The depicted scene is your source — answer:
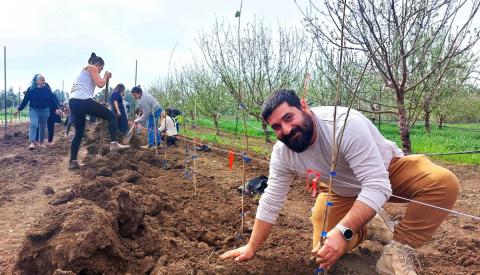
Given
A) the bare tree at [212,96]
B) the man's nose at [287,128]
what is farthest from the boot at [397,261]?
the bare tree at [212,96]

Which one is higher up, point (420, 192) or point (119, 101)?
point (119, 101)

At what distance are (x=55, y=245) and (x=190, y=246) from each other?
902 mm

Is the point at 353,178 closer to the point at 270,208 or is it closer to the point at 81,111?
the point at 270,208

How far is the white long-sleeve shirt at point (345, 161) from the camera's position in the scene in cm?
204

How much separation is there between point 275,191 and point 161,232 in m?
1.07

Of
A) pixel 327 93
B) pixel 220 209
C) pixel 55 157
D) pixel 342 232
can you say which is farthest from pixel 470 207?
pixel 327 93

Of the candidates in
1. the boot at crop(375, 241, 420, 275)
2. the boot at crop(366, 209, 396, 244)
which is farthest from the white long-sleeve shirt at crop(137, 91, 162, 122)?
the boot at crop(375, 241, 420, 275)

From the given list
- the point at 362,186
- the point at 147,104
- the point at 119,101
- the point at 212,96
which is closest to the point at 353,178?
the point at 362,186

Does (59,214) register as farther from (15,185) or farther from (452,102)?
(452,102)

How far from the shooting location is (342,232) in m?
1.92

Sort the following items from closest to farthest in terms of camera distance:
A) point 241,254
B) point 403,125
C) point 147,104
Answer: point 241,254 < point 403,125 < point 147,104

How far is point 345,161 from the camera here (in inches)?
93.7

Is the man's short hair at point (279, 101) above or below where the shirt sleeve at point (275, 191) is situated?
above

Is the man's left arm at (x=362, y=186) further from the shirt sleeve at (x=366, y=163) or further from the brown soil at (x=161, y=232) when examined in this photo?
the brown soil at (x=161, y=232)
